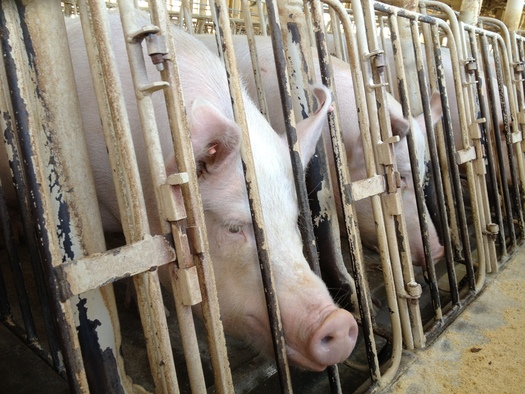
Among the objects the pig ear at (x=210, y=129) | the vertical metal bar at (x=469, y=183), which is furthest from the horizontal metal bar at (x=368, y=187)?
the vertical metal bar at (x=469, y=183)

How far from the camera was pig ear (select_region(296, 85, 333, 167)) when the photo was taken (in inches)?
76.4

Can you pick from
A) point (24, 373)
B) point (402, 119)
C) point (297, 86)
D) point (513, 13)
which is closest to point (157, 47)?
point (297, 86)

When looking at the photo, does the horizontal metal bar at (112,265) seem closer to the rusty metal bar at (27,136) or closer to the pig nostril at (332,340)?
the rusty metal bar at (27,136)

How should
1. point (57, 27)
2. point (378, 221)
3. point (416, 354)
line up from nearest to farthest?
point (57, 27), point (378, 221), point (416, 354)

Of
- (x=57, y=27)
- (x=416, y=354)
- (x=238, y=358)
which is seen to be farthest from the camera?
(x=238, y=358)

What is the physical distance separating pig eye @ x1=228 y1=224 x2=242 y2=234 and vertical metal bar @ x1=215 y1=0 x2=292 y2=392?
38cm

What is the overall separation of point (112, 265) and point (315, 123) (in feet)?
3.75

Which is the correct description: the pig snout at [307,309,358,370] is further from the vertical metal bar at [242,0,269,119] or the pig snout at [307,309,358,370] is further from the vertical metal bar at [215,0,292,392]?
the vertical metal bar at [242,0,269,119]

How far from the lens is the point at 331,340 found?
171 cm

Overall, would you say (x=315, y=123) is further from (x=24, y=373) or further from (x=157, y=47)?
(x=24, y=373)

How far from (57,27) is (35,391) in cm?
172

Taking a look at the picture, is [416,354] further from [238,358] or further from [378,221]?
[238,358]

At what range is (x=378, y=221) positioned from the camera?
2111 mm

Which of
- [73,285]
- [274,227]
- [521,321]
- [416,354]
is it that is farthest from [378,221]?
[73,285]
